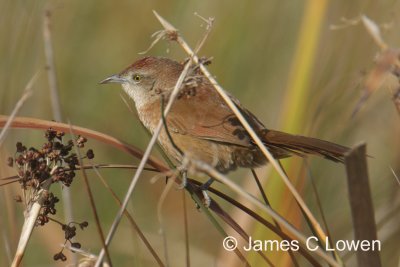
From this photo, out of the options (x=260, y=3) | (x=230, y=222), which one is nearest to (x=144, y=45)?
Result: (x=260, y=3)

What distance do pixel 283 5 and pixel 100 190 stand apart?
6.70ft

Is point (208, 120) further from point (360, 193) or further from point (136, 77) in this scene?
point (360, 193)

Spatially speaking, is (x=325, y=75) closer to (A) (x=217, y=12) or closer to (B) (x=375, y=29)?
(B) (x=375, y=29)

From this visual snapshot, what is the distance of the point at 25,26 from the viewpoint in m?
4.18

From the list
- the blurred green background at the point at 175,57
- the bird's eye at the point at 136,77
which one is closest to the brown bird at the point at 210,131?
the bird's eye at the point at 136,77

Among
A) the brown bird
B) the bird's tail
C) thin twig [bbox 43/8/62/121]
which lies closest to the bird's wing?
the brown bird

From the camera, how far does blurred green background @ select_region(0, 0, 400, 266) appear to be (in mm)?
4324

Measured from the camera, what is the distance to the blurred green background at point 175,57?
4.32 meters

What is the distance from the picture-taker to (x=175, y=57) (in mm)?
5660

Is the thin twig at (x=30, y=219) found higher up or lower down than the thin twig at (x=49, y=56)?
lower down

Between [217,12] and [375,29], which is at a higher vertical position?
[217,12]

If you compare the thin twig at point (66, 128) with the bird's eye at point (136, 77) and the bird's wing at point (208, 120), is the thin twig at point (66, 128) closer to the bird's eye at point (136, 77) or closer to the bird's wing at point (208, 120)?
the bird's wing at point (208, 120)

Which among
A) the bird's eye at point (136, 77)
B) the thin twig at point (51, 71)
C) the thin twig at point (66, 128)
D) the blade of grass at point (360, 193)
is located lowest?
the blade of grass at point (360, 193)

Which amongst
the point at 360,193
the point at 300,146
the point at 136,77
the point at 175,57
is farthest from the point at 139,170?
the point at 175,57
